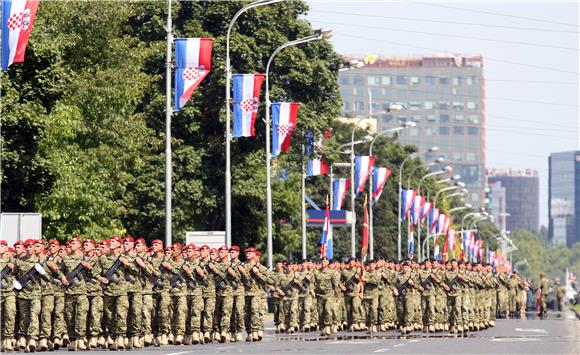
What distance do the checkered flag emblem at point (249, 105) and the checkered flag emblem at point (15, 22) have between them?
13.9 metres

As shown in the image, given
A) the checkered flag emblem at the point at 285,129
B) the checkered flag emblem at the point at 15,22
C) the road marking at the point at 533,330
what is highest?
the checkered flag emblem at the point at 15,22

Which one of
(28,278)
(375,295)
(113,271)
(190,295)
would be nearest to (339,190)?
(375,295)

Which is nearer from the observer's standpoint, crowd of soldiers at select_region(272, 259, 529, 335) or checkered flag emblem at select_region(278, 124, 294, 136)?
crowd of soldiers at select_region(272, 259, 529, 335)

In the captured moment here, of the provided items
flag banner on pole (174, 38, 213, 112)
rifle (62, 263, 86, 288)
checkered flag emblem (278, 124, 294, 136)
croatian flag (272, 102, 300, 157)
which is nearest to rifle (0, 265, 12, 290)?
rifle (62, 263, 86, 288)

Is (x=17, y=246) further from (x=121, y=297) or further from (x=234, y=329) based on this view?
(x=234, y=329)

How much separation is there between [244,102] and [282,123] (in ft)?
16.2

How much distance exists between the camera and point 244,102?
43.7 m

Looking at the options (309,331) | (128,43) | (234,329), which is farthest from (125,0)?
(234,329)

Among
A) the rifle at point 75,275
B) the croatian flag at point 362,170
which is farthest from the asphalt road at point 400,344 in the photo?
the croatian flag at point 362,170

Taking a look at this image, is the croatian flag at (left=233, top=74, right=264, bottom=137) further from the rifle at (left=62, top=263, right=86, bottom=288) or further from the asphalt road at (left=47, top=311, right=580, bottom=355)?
the rifle at (left=62, top=263, right=86, bottom=288)

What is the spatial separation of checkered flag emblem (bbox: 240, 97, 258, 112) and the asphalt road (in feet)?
26.9

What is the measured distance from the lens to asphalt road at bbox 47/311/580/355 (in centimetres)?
2680

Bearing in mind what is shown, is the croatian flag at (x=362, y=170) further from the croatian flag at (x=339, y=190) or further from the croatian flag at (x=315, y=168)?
the croatian flag at (x=315, y=168)

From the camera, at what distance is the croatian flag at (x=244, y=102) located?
1719 inches
